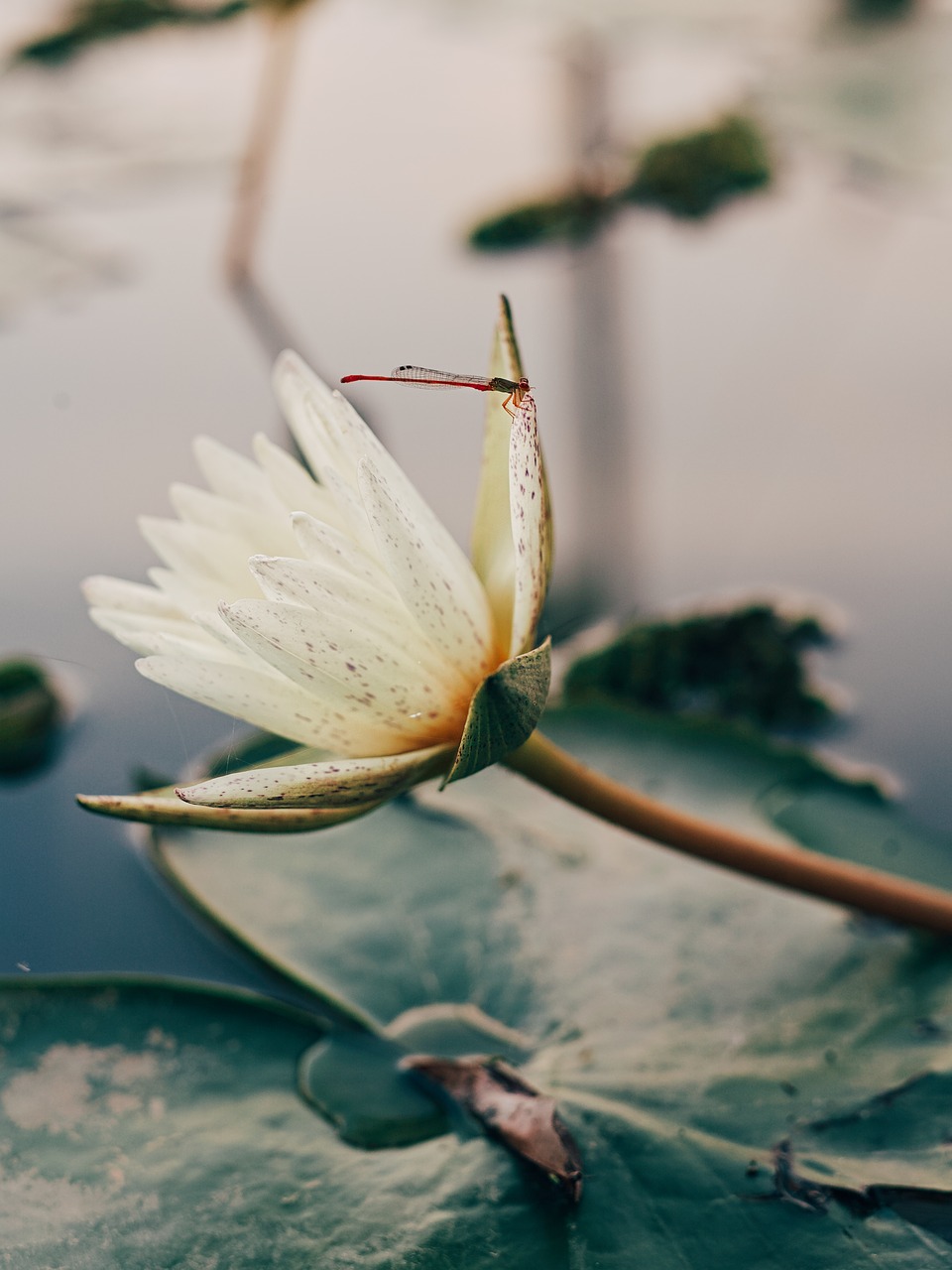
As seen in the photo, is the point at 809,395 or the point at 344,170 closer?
the point at 809,395

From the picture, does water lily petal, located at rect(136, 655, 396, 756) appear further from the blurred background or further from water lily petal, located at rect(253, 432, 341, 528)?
the blurred background

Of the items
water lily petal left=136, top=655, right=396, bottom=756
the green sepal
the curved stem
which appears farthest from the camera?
the curved stem

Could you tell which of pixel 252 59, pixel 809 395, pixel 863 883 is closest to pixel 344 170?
pixel 252 59

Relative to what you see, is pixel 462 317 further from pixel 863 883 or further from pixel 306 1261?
pixel 306 1261

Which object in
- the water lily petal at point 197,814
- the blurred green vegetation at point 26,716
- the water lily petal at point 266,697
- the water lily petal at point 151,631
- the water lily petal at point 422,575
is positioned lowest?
the blurred green vegetation at point 26,716

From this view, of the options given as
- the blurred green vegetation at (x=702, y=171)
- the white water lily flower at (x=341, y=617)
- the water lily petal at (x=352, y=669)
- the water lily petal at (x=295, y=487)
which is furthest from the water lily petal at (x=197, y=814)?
the blurred green vegetation at (x=702, y=171)

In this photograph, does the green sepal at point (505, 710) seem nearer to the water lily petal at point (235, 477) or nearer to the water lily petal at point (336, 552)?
the water lily petal at point (336, 552)

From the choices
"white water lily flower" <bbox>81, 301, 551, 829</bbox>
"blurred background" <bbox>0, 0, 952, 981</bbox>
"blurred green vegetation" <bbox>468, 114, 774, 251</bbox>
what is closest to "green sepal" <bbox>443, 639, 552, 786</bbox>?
"white water lily flower" <bbox>81, 301, 551, 829</bbox>
